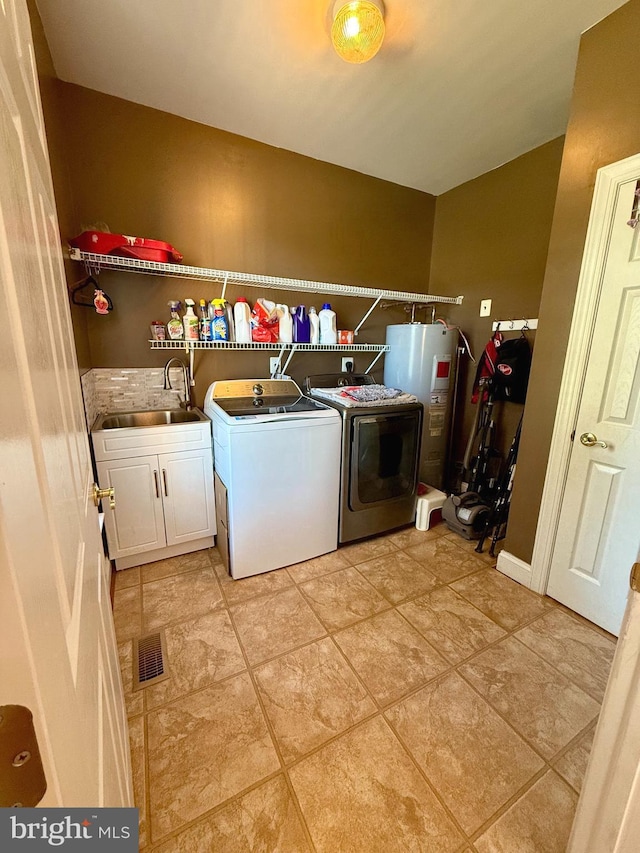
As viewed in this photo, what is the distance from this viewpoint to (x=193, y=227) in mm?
2207

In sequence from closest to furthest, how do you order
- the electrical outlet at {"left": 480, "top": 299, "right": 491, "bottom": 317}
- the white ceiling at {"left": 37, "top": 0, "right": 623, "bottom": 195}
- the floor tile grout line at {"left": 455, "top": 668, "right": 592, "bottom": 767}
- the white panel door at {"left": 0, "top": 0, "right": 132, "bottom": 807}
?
the white panel door at {"left": 0, "top": 0, "right": 132, "bottom": 807}
the floor tile grout line at {"left": 455, "top": 668, "right": 592, "bottom": 767}
the white ceiling at {"left": 37, "top": 0, "right": 623, "bottom": 195}
the electrical outlet at {"left": 480, "top": 299, "right": 491, "bottom": 317}

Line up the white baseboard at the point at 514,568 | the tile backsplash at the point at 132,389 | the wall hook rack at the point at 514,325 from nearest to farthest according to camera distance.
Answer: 1. the white baseboard at the point at 514,568
2. the tile backsplash at the point at 132,389
3. the wall hook rack at the point at 514,325

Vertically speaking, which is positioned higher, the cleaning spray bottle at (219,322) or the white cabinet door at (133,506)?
the cleaning spray bottle at (219,322)

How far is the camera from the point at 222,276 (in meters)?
2.12

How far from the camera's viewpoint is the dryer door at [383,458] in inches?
85.0

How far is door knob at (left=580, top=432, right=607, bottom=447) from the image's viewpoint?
1609 millimetres

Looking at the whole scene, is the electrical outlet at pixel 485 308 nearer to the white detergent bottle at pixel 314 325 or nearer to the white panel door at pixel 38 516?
the white detergent bottle at pixel 314 325

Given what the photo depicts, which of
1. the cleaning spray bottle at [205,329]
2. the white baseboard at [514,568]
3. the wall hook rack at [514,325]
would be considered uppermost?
the wall hook rack at [514,325]

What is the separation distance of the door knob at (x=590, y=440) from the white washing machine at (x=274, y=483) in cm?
125

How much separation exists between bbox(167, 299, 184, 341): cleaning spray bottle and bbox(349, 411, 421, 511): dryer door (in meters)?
1.24

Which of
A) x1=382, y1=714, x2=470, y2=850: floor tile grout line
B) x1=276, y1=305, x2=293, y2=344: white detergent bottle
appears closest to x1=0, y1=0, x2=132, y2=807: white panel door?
x1=382, y1=714, x2=470, y2=850: floor tile grout line

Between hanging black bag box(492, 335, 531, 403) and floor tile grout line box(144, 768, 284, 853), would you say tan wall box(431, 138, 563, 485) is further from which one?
floor tile grout line box(144, 768, 284, 853)

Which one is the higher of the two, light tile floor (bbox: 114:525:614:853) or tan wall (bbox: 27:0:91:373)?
tan wall (bbox: 27:0:91:373)

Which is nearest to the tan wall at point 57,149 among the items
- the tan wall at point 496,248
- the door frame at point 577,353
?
the door frame at point 577,353
